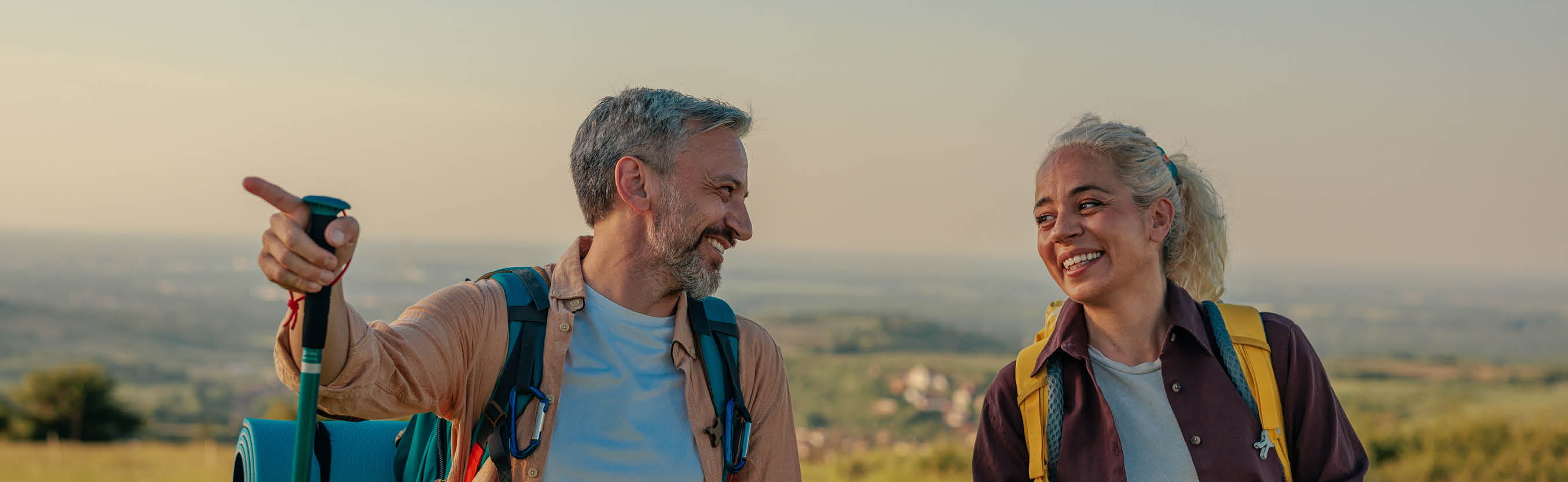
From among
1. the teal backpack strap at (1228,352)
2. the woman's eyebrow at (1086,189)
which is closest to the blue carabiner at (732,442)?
the woman's eyebrow at (1086,189)

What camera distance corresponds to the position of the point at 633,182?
3.50m

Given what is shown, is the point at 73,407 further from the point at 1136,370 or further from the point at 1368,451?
the point at 1136,370

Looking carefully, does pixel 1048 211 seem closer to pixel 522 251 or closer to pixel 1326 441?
pixel 1326 441

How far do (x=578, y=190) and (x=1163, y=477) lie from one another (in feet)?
6.45

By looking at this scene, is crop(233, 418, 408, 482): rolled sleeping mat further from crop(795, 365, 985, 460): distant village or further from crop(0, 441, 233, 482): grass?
crop(795, 365, 985, 460): distant village

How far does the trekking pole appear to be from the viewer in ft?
7.61

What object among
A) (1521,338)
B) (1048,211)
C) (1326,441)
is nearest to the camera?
(1326,441)

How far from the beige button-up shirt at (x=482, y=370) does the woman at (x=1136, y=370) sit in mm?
690

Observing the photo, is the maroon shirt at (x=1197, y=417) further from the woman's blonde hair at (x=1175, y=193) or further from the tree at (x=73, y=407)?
the tree at (x=73, y=407)

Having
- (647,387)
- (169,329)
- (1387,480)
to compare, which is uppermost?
(647,387)

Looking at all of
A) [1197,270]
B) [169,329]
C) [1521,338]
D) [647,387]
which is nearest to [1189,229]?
[1197,270]

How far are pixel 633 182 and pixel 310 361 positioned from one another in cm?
130

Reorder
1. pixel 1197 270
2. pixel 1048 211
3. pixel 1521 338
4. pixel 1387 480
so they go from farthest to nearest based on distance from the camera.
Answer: pixel 1521 338
pixel 1387 480
pixel 1197 270
pixel 1048 211

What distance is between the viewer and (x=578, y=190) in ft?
12.1
